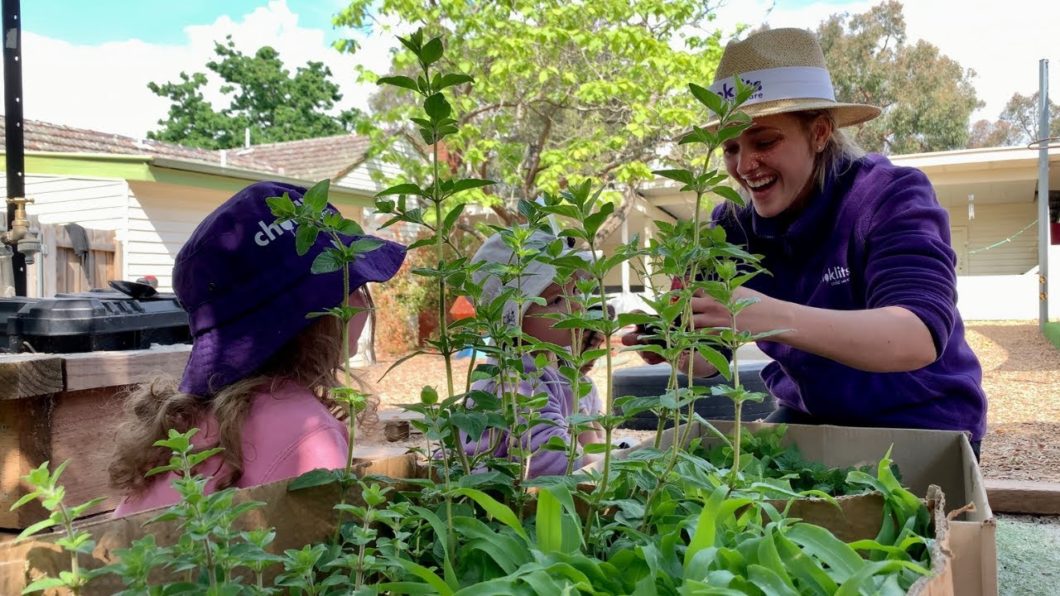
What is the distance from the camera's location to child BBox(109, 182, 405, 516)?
1.47 m

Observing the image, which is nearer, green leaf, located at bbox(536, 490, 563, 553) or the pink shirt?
green leaf, located at bbox(536, 490, 563, 553)

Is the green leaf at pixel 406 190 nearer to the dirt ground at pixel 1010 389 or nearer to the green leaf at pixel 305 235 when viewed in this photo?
the green leaf at pixel 305 235

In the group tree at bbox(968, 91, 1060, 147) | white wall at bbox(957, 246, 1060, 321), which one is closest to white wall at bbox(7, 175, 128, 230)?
white wall at bbox(957, 246, 1060, 321)

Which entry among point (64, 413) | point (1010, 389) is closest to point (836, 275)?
point (64, 413)

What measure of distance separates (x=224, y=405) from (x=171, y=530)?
70cm

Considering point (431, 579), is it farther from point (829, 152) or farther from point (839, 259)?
point (829, 152)

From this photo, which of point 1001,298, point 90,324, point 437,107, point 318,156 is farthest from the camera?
point 318,156

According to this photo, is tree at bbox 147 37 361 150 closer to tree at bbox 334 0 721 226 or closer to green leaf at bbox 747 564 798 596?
tree at bbox 334 0 721 226

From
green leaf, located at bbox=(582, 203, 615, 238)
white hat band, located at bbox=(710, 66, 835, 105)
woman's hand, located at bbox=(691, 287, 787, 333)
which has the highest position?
white hat band, located at bbox=(710, 66, 835, 105)

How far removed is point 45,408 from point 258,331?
1.07 meters

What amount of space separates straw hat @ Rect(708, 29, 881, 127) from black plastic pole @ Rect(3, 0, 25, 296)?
11.6 ft

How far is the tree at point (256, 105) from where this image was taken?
45594 millimetres

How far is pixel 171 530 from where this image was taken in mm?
825

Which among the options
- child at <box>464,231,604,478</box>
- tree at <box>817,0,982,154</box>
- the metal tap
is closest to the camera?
child at <box>464,231,604,478</box>
